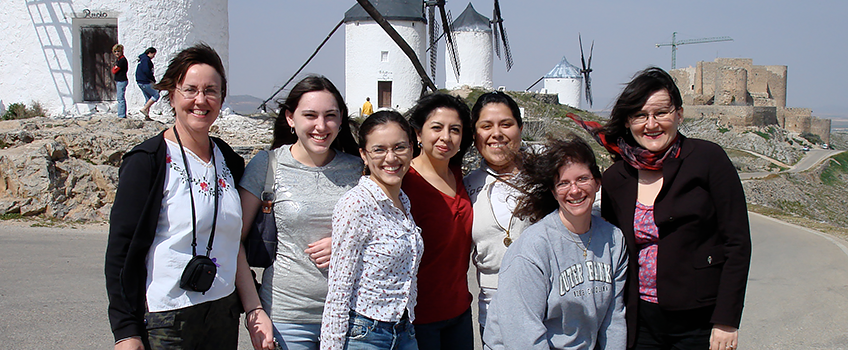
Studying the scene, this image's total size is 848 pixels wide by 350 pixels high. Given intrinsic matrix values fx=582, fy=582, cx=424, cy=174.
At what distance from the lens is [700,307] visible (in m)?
2.35

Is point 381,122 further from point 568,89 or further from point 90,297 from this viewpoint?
point 568,89

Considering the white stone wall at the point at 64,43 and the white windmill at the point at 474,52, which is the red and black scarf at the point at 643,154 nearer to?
the white stone wall at the point at 64,43

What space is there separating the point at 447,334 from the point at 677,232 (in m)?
1.08

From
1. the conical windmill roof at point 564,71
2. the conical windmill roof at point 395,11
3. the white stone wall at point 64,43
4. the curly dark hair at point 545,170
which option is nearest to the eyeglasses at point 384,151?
the curly dark hair at point 545,170

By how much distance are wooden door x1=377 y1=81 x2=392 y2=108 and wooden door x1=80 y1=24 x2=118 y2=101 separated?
13510 millimetres

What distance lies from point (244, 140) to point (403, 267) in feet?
26.1

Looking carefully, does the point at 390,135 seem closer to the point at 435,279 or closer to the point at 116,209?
the point at 435,279

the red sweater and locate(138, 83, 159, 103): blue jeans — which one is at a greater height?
locate(138, 83, 159, 103): blue jeans

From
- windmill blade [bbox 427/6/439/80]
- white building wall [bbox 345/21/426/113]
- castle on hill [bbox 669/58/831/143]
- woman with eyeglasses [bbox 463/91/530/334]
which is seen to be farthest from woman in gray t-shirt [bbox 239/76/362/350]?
castle on hill [bbox 669/58/831/143]

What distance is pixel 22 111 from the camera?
1004 cm

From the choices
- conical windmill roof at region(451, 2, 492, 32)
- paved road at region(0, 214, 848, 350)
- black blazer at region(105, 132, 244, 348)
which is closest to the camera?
black blazer at region(105, 132, 244, 348)

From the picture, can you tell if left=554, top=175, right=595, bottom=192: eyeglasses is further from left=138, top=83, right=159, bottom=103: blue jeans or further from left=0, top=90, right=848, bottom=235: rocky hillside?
left=138, top=83, right=159, bottom=103: blue jeans

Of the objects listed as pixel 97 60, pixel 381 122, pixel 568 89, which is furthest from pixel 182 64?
pixel 568 89

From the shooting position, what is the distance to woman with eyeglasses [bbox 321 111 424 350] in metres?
2.14
